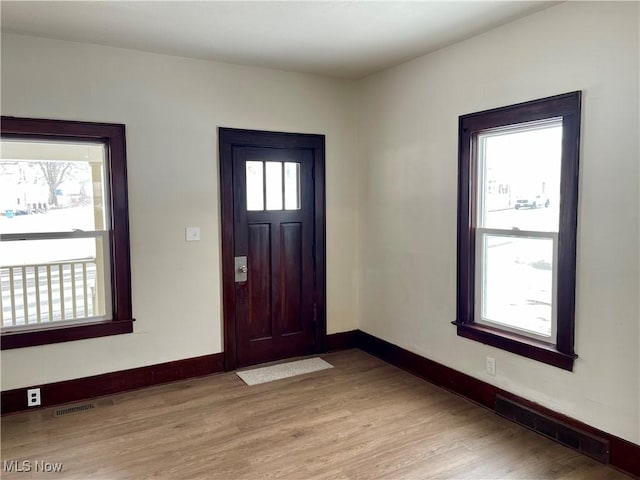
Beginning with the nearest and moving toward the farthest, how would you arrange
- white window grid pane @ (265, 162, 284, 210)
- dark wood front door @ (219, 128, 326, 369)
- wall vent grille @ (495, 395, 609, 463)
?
wall vent grille @ (495, 395, 609, 463) < dark wood front door @ (219, 128, 326, 369) < white window grid pane @ (265, 162, 284, 210)

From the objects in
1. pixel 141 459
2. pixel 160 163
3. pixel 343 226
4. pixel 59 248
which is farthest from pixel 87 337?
pixel 343 226

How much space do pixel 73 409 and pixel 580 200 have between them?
11.8ft

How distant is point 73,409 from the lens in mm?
3256

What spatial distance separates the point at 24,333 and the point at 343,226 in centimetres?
275

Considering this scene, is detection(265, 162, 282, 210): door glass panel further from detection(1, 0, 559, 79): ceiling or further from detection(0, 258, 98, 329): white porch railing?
detection(0, 258, 98, 329): white porch railing

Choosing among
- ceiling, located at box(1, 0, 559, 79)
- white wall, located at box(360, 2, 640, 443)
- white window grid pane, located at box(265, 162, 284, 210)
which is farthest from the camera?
white window grid pane, located at box(265, 162, 284, 210)

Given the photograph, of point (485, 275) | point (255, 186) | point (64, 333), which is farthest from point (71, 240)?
point (485, 275)

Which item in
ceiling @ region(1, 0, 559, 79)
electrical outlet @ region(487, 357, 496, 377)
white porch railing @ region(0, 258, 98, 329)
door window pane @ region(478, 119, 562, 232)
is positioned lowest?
electrical outlet @ region(487, 357, 496, 377)

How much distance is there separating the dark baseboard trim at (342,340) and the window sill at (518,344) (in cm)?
139

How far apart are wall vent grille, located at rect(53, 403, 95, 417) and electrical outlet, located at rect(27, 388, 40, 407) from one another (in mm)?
165

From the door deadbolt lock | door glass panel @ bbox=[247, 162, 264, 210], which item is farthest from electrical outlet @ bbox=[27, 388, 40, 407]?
door glass panel @ bbox=[247, 162, 264, 210]

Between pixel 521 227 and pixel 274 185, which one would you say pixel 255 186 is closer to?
pixel 274 185

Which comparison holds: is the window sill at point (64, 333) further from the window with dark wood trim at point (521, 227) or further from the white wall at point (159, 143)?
the window with dark wood trim at point (521, 227)

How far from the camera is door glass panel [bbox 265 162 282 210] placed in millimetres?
4090
